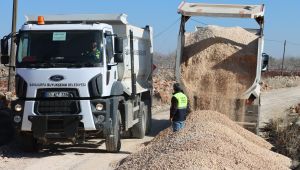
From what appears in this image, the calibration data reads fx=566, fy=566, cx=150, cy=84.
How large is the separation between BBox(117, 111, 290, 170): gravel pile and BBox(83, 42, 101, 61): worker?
2.55 metres

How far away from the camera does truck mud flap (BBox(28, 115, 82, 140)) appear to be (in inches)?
487

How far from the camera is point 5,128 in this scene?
14.6 metres

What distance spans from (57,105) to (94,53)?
1.41 meters

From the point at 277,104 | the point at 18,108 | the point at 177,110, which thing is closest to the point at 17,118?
the point at 18,108

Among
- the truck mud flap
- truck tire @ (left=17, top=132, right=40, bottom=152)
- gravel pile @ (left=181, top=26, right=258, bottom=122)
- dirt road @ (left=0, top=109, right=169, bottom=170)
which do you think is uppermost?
gravel pile @ (left=181, top=26, right=258, bottom=122)

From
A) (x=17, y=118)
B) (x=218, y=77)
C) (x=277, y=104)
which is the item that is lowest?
(x=277, y=104)

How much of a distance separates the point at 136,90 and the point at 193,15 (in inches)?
106

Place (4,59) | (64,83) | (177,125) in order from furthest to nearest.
Result: (4,59) → (177,125) → (64,83)

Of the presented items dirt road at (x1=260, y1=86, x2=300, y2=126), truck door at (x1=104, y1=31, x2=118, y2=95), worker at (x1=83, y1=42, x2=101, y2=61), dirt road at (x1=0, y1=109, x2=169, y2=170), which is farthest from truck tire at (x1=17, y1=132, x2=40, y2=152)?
dirt road at (x1=260, y1=86, x2=300, y2=126)

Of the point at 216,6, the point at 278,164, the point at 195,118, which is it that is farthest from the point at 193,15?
the point at 278,164

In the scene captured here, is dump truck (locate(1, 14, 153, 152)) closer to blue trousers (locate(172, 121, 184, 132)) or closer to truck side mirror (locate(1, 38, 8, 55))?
truck side mirror (locate(1, 38, 8, 55))

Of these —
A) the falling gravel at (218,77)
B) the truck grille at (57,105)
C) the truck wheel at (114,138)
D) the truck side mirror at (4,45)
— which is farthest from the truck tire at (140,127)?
the truck side mirror at (4,45)

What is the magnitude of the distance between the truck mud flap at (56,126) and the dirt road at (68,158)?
1.80 ft

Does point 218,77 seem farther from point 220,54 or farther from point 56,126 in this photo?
point 56,126
